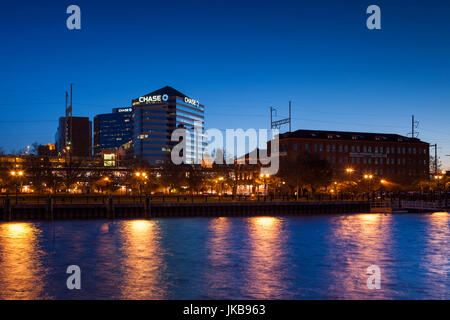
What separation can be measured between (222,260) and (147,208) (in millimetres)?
34111

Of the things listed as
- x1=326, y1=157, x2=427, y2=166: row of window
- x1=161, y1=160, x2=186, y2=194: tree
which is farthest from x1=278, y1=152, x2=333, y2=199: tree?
x1=326, y1=157, x2=427, y2=166: row of window

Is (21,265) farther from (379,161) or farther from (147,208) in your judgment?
(379,161)

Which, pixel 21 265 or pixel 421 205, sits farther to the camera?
pixel 421 205

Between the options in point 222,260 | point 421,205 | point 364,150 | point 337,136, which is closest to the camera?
point 222,260

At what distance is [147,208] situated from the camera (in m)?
67.9

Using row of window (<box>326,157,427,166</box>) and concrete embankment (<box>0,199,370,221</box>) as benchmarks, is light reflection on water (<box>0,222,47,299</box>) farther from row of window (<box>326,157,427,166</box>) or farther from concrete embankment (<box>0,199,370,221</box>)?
row of window (<box>326,157,427,166</box>)

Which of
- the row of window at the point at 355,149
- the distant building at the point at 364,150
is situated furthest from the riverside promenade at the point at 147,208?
the distant building at the point at 364,150

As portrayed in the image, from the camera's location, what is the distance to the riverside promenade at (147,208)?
6345cm

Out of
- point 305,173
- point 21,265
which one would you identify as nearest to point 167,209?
point 305,173

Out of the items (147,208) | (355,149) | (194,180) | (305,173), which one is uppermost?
(355,149)

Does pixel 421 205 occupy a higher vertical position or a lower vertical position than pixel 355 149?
lower

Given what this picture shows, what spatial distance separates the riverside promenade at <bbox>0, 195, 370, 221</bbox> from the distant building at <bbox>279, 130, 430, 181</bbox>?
2488 inches

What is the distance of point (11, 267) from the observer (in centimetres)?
3181

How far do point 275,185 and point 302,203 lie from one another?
31480mm
